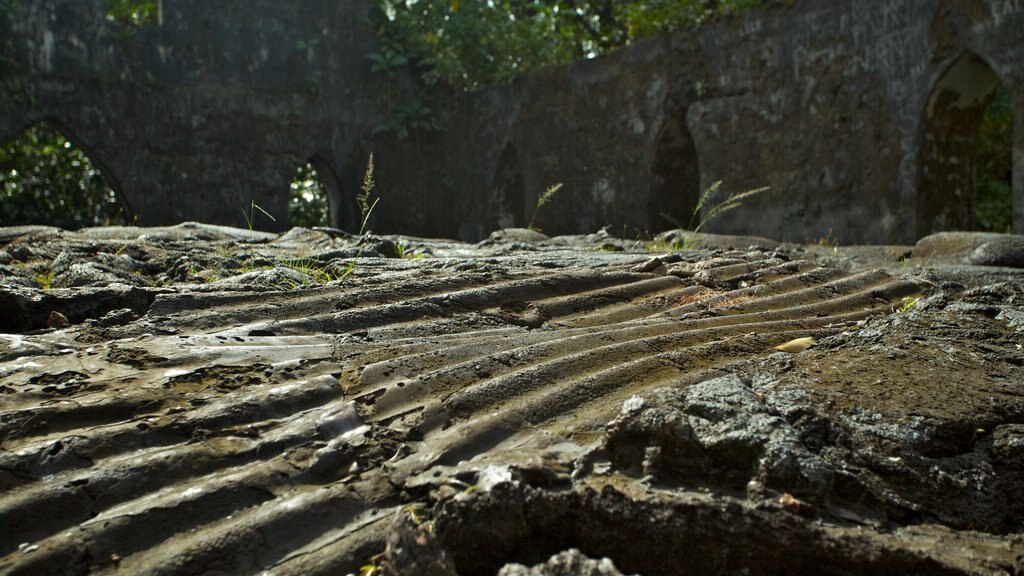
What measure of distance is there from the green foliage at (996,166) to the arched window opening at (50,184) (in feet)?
30.9

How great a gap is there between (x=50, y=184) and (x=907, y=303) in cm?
1082

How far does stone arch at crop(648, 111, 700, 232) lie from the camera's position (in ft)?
29.8

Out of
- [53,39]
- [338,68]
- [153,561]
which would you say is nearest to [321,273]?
[153,561]

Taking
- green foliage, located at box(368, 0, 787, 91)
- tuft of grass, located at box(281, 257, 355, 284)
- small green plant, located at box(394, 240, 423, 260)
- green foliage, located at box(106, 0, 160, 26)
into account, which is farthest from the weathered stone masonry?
tuft of grass, located at box(281, 257, 355, 284)

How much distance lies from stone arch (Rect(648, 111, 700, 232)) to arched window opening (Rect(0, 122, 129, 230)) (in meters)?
6.08

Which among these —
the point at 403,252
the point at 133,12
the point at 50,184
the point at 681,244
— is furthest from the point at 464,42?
the point at 403,252

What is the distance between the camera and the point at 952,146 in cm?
717

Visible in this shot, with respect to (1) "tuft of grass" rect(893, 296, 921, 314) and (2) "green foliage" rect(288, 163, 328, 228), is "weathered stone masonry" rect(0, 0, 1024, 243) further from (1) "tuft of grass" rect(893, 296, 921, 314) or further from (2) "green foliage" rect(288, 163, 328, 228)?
(1) "tuft of grass" rect(893, 296, 921, 314)

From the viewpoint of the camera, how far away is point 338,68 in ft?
37.9

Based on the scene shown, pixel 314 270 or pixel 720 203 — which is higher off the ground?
pixel 314 270

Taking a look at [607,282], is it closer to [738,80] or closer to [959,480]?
[959,480]

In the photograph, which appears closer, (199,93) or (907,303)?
(907,303)

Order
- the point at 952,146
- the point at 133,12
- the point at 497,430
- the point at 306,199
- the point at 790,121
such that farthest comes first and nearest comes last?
the point at 306,199 → the point at 133,12 → the point at 790,121 → the point at 952,146 → the point at 497,430

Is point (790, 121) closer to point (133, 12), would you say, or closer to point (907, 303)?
point (907, 303)
